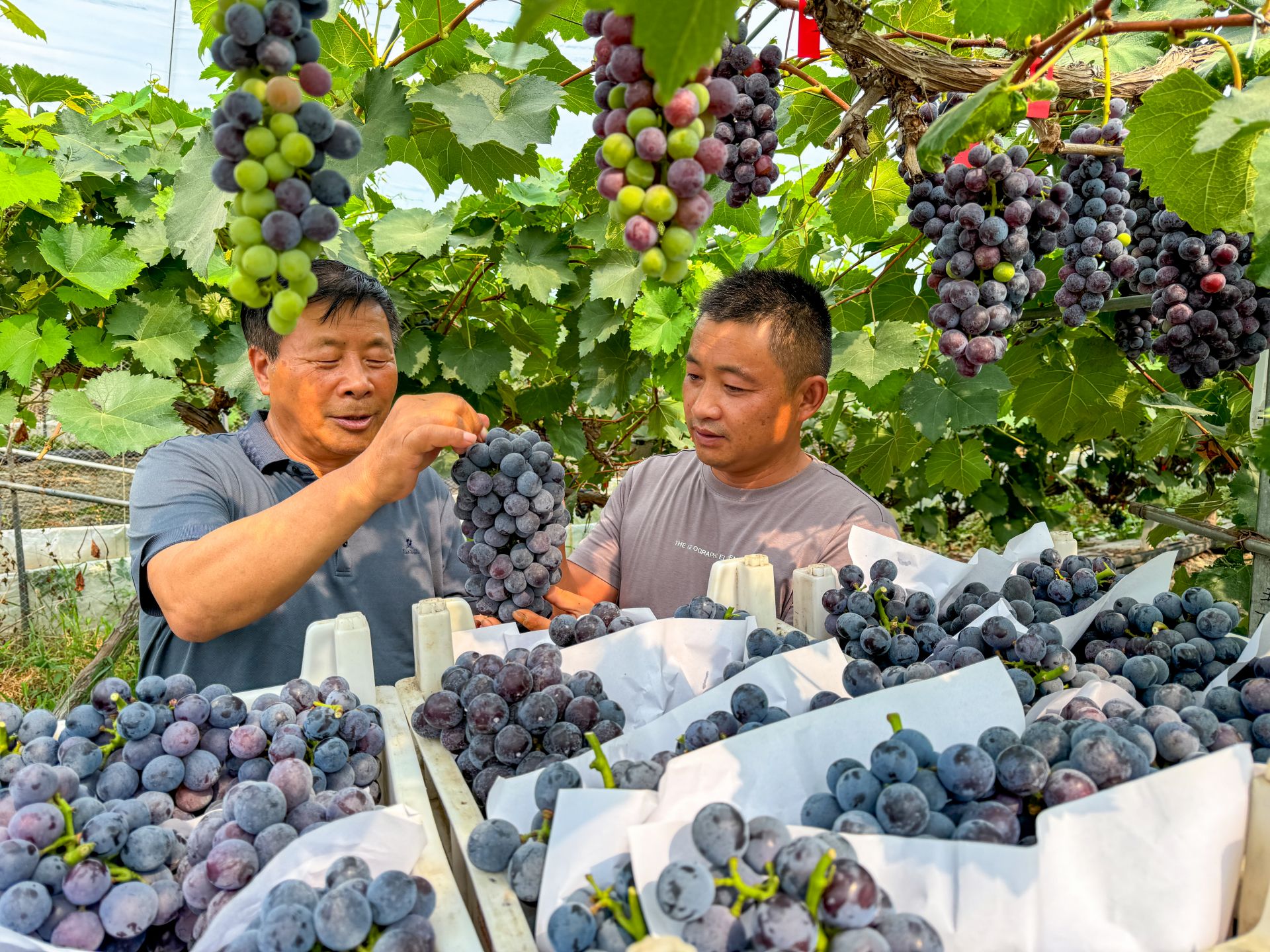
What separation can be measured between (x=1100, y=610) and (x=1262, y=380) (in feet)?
2.90

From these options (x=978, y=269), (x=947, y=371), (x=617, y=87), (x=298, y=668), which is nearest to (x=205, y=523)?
(x=298, y=668)

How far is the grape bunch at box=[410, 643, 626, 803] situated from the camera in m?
0.95

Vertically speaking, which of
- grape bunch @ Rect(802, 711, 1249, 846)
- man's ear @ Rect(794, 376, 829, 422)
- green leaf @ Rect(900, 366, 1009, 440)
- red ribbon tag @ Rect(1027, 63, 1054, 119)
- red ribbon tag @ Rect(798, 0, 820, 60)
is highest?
red ribbon tag @ Rect(798, 0, 820, 60)

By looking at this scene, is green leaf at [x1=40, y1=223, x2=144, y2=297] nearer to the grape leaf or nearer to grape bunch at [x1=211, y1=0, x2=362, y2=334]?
the grape leaf

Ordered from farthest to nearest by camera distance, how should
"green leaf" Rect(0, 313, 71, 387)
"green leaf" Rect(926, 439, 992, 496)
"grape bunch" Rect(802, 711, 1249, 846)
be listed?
"green leaf" Rect(926, 439, 992, 496) → "green leaf" Rect(0, 313, 71, 387) → "grape bunch" Rect(802, 711, 1249, 846)

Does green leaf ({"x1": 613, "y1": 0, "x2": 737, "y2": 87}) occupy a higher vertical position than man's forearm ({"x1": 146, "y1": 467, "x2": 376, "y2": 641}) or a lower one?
higher

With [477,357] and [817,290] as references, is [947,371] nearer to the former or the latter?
[817,290]

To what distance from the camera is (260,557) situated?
57.4 inches

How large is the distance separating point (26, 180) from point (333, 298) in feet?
3.57

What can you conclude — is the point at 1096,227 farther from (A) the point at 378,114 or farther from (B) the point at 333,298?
(B) the point at 333,298

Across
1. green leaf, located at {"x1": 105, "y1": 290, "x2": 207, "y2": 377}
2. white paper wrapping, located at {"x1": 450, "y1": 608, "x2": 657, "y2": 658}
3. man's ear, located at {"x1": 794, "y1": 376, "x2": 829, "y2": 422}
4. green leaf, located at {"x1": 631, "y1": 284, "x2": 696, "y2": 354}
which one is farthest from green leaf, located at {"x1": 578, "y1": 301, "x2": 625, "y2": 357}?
white paper wrapping, located at {"x1": 450, "y1": 608, "x2": 657, "y2": 658}

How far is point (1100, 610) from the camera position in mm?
1263

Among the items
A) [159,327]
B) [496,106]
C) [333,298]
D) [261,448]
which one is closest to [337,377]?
[333,298]

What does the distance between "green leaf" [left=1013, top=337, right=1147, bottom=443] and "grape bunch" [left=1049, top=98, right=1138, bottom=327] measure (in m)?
0.68
